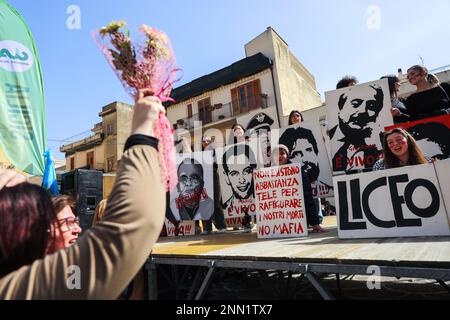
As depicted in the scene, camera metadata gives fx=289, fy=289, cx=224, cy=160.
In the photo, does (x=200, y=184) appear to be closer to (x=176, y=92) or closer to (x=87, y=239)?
(x=87, y=239)

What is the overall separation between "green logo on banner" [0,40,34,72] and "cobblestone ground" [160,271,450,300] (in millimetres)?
3785

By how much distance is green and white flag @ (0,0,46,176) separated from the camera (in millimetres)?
3371

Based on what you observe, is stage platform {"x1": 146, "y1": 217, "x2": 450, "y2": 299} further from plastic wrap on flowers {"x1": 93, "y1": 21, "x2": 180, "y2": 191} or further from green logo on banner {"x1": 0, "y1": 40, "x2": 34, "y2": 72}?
green logo on banner {"x1": 0, "y1": 40, "x2": 34, "y2": 72}

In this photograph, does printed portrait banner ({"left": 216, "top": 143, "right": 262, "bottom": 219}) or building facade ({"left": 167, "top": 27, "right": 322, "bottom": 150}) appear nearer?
printed portrait banner ({"left": 216, "top": 143, "right": 262, "bottom": 219})

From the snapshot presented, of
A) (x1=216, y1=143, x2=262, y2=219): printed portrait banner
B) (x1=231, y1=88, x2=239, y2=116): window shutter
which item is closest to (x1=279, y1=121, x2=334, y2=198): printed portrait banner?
(x1=216, y1=143, x2=262, y2=219): printed portrait banner

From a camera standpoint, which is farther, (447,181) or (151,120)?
(447,181)

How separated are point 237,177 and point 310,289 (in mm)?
2455

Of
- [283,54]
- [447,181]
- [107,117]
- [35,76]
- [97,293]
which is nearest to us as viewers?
[97,293]

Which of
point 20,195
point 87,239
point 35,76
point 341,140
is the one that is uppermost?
point 35,76

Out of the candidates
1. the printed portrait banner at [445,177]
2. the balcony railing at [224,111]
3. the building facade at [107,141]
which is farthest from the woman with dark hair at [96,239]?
the building facade at [107,141]

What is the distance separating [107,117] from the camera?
31.1 meters
